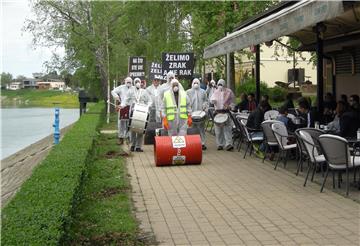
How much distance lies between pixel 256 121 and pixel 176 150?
208cm

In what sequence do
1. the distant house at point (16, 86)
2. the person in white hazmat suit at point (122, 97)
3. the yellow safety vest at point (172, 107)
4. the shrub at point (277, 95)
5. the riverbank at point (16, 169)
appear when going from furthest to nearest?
1. the distant house at point (16, 86)
2. the shrub at point (277, 95)
3. the person in white hazmat suit at point (122, 97)
4. the riverbank at point (16, 169)
5. the yellow safety vest at point (172, 107)

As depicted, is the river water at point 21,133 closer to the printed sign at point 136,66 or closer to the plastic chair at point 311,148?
the printed sign at point 136,66

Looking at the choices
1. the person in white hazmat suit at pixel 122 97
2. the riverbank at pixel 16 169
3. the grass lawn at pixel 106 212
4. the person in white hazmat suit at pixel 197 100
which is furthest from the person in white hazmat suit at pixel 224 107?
the riverbank at pixel 16 169

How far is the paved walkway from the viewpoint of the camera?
6.39 m

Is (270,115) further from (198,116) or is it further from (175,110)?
(175,110)

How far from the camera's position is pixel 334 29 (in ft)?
50.3

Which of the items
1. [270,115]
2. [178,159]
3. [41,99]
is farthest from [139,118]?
[41,99]

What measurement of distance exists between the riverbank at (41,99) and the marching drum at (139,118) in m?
43.4

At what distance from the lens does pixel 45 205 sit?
5.92m

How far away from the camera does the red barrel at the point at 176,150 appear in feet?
38.5

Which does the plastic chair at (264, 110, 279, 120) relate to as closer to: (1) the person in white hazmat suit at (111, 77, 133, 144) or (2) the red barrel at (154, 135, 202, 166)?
(2) the red barrel at (154, 135, 202, 166)

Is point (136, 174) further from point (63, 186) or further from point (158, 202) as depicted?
point (63, 186)

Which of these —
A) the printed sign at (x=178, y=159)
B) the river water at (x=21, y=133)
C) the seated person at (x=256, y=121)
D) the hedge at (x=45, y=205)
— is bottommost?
the river water at (x=21, y=133)

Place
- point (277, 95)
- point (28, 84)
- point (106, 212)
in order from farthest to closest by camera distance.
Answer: point (28, 84) → point (277, 95) → point (106, 212)
